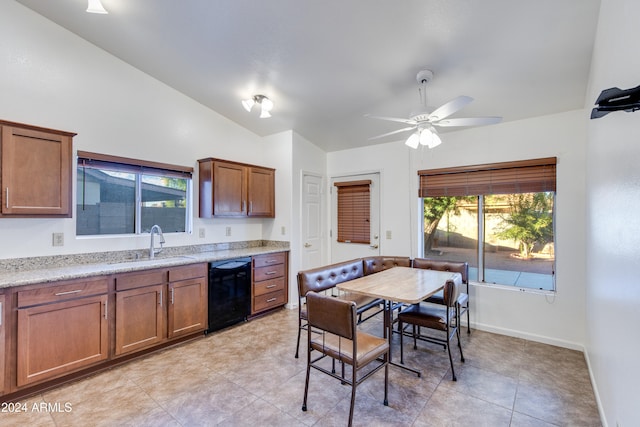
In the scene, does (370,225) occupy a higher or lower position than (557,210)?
lower

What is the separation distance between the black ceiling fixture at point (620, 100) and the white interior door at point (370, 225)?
3572 mm

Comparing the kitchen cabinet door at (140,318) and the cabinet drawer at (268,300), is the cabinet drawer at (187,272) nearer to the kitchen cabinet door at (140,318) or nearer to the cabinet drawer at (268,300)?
the kitchen cabinet door at (140,318)

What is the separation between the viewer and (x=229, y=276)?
369cm

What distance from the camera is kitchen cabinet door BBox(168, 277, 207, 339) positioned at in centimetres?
317

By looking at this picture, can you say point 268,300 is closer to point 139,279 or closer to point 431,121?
point 139,279

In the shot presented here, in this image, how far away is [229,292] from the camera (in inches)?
146

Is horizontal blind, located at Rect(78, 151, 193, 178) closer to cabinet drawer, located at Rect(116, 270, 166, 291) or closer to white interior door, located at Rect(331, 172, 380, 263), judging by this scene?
cabinet drawer, located at Rect(116, 270, 166, 291)

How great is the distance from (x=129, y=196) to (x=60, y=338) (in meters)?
1.60

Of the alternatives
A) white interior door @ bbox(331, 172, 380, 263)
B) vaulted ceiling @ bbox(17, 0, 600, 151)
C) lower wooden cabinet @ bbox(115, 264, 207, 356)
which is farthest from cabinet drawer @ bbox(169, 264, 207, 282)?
white interior door @ bbox(331, 172, 380, 263)

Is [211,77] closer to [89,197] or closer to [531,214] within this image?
[89,197]

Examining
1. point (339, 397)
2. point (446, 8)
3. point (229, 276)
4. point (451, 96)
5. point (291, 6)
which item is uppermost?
point (291, 6)

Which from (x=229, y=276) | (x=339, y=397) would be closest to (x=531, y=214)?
(x=339, y=397)

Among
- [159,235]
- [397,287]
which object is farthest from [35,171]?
[397,287]

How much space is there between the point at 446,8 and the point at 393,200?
2649mm
